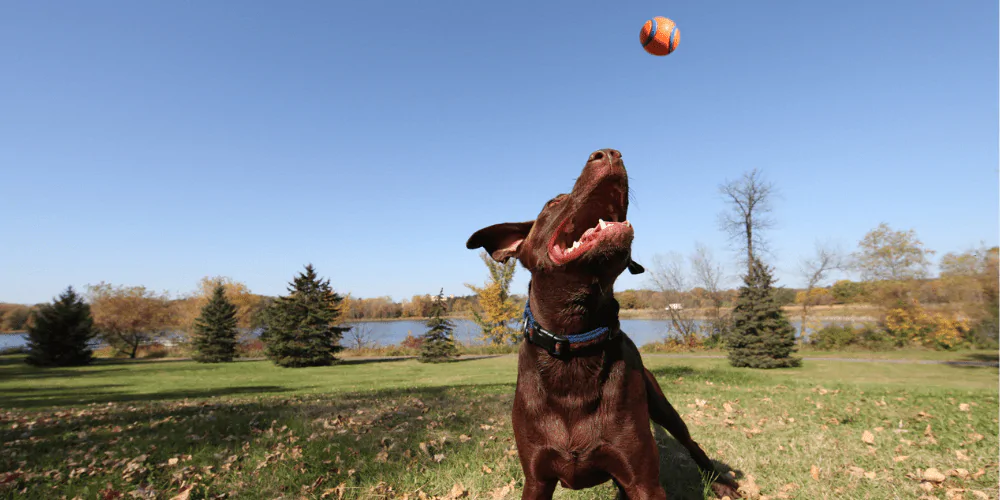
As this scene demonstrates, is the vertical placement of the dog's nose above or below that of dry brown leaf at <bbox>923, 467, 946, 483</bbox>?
above

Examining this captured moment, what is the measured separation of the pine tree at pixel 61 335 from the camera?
Answer: 78.5 ft

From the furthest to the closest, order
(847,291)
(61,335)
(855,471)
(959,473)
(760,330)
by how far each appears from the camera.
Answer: (847,291)
(61,335)
(760,330)
(855,471)
(959,473)

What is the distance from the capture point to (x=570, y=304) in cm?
221

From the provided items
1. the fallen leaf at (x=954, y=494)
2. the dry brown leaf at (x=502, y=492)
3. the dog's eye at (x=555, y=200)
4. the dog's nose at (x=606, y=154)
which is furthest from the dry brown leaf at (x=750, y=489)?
the dog's nose at (x=606, y=154)

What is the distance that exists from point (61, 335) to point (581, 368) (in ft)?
114

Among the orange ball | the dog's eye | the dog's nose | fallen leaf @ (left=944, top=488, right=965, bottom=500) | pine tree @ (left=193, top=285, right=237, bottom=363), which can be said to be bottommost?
pine tree @ (left=193, top=285, right=237, bottom=363)

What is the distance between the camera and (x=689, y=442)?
3.61 metres

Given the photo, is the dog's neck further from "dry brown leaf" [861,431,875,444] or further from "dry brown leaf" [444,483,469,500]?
"dry brown leaf" [861,431,875,444]

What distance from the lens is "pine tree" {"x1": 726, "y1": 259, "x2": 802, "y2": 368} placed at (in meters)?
16.3

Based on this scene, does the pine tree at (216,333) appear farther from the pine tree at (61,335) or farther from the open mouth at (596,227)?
the open mouth at (596,227)

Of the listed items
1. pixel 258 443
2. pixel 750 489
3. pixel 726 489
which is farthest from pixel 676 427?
pixel 258 443

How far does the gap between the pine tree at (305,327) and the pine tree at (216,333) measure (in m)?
5.08

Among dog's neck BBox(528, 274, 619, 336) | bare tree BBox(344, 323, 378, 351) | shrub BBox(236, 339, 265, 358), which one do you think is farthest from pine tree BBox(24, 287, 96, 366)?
dog's neck BBox(528, 274, 619, 336)

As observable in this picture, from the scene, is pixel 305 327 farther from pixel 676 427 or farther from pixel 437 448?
A: pixel 676 427
